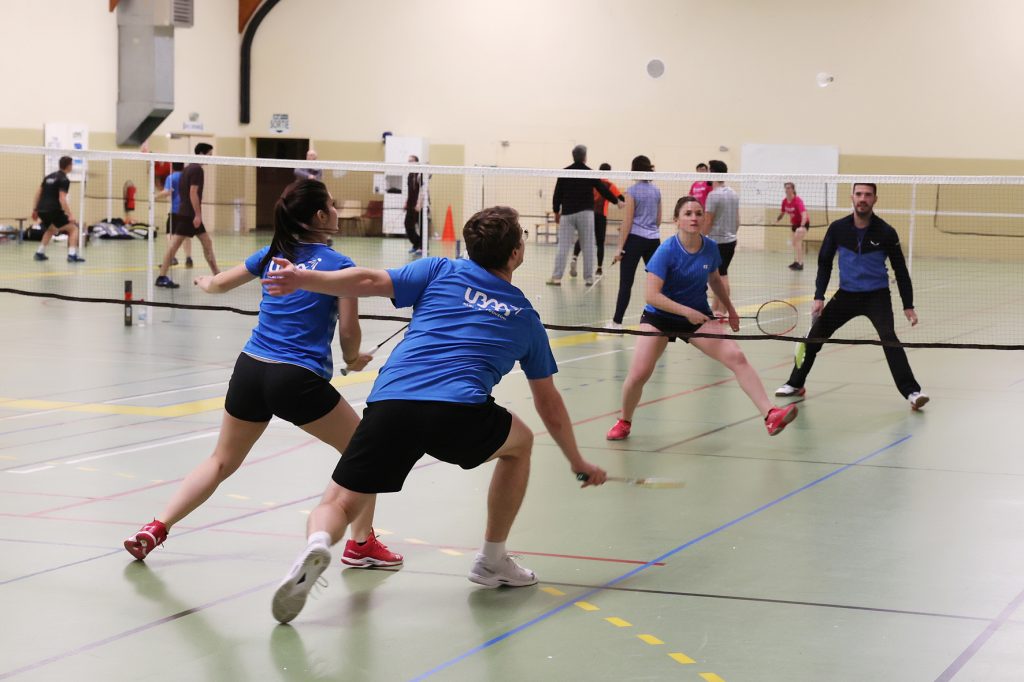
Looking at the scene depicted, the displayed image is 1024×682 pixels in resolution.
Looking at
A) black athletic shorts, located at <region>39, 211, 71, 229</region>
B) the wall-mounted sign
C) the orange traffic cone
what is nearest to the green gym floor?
black athletic shorts, located at <region>39, 211, 71, 229</region>

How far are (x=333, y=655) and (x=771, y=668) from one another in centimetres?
151

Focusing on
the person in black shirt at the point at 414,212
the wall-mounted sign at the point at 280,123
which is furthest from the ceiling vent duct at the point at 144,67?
the person in black shirt at the point at 414,212

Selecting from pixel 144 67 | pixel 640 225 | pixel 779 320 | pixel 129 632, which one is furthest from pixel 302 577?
pixel 144 67

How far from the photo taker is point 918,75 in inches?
1206

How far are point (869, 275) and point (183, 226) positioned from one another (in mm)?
10362

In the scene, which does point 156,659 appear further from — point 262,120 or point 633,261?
point 262,120

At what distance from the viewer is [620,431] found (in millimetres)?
8836

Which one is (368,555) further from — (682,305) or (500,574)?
(682,305)

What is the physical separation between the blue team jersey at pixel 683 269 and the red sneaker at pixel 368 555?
3596mm

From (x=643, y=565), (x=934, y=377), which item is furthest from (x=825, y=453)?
(x=934, y=377)

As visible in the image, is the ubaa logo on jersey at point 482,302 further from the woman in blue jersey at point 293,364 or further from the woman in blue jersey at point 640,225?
the woman in blue jersey at point 640,225

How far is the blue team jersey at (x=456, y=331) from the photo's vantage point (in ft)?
16.2

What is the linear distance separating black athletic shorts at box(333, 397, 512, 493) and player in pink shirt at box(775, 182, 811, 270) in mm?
20185

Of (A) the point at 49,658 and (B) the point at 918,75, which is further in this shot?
(B) the point at 918,75
